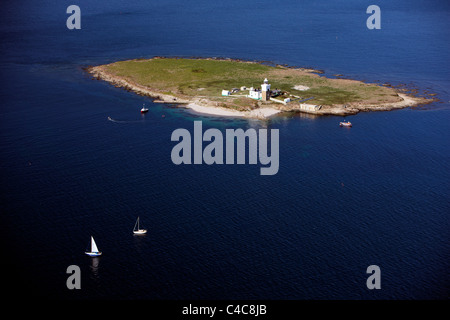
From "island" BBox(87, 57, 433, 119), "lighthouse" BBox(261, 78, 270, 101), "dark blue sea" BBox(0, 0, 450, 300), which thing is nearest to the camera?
"dark blue sea" BBox(0, 0, 450, 300)

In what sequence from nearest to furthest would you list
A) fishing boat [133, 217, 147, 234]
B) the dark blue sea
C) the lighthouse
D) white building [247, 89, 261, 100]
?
the dark blue sea
fishing boat [133, 217, 147, 234]
the lighthouse
white building [247, 89, 261, 100]

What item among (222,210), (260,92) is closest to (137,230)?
(222,210)

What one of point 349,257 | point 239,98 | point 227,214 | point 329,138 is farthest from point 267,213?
point 239,98

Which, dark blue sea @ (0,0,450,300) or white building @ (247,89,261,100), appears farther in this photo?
white building @ (247,89,261,100)

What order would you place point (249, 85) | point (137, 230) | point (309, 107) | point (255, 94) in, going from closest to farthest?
point (137, 230), point (309, 107), point (255, 94), point (249, 85)

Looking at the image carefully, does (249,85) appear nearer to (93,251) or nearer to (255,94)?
(255,94)

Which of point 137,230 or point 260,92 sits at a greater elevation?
point 260,92

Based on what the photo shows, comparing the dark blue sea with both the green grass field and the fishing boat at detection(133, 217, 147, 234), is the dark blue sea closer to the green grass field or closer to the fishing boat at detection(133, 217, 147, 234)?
the fishing boat at detection(133, 217, 147, 234)

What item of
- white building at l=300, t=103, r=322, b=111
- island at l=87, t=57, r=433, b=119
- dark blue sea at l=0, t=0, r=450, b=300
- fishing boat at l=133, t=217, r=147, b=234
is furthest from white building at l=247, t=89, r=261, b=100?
fishing boat at l=133, t=217, r=147, b=234
